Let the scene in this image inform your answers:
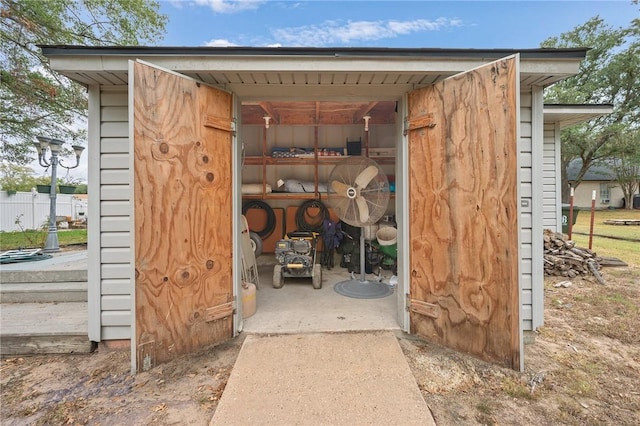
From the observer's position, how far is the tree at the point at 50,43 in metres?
5.76

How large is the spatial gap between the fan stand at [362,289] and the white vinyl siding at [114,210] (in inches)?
93.5

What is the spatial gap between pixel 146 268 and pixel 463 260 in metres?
2.52

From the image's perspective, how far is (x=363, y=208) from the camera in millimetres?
3383

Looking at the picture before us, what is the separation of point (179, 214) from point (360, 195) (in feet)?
6.92

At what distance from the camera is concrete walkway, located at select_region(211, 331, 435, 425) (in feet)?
5.08

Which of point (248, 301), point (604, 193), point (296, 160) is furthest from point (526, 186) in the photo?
point (604, 193)

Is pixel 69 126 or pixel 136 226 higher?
pixel 69 126

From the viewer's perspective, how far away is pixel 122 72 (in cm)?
210

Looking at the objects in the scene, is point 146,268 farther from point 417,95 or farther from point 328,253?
point 328,253

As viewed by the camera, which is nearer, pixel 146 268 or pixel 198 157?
pixel 146 268

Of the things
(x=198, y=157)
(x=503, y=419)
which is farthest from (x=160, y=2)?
(x=503, y=419)

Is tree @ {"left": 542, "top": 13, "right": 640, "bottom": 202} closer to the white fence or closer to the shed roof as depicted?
the shed roof

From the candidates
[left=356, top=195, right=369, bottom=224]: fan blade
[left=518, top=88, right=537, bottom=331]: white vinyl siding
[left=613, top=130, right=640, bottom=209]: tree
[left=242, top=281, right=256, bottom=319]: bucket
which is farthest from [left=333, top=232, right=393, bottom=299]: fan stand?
[left=613, top=130, right=640, bottom=209]: tree

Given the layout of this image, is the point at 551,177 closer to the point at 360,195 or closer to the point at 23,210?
the point at 360,195
